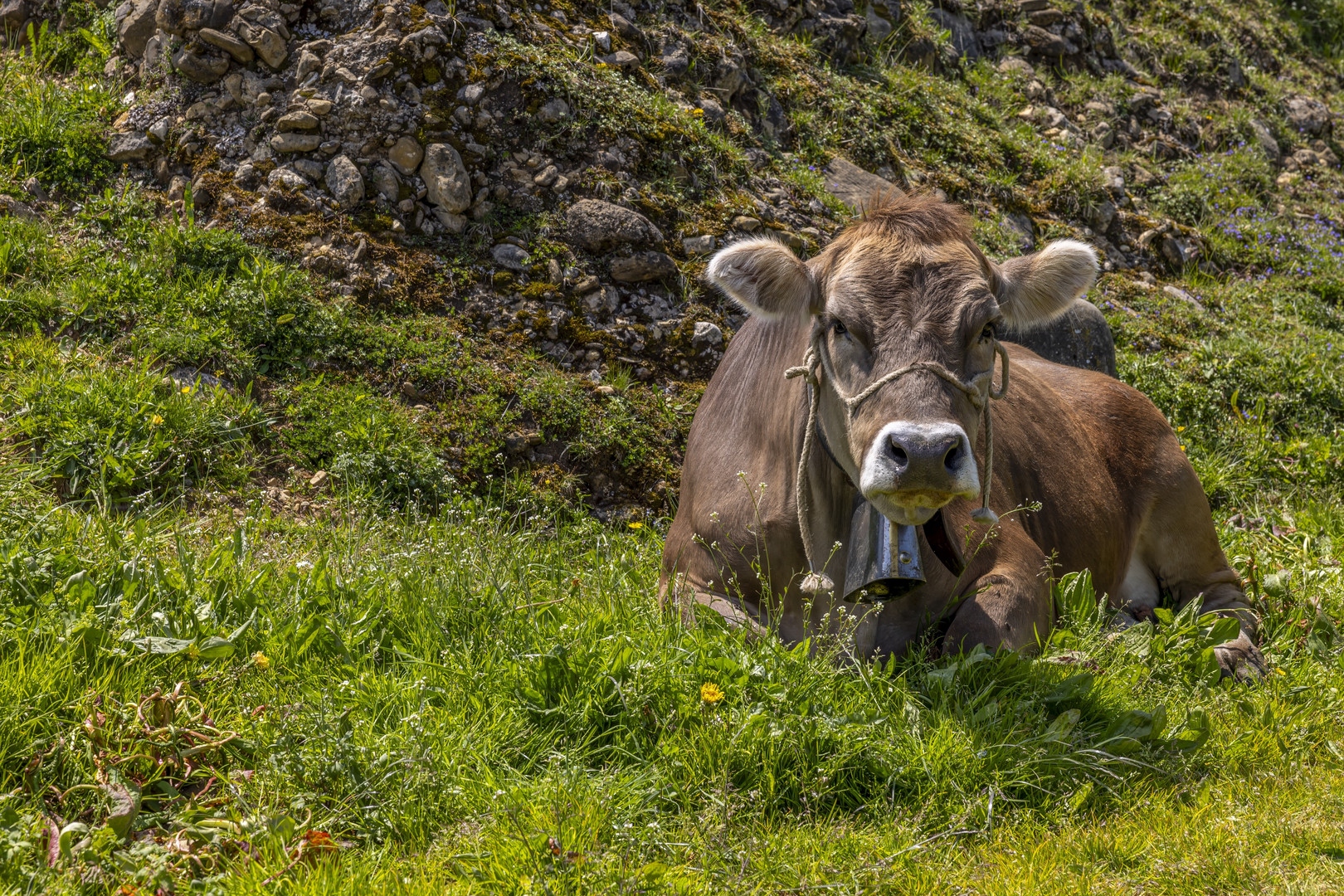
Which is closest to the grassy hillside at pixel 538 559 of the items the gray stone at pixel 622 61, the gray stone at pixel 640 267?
the gray stone at pixel 640 267

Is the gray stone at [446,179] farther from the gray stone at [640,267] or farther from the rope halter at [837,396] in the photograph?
the rope halter at [837,396]

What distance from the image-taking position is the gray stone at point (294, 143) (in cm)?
644

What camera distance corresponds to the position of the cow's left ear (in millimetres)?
4266

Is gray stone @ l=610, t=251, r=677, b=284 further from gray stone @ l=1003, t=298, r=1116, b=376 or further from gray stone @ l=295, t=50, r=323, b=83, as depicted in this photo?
gray stone @ l=1003, t=298, r=1116, b=376

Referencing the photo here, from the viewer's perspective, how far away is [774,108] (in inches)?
333

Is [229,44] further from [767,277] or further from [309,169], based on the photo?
[767,277]

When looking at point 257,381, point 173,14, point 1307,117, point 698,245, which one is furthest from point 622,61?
point 1307,117

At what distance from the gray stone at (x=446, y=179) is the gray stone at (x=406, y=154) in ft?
0.16

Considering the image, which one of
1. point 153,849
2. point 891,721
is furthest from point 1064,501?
point 153,849

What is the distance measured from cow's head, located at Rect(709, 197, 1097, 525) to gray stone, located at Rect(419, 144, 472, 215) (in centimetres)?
296

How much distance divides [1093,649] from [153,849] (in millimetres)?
A: 3510

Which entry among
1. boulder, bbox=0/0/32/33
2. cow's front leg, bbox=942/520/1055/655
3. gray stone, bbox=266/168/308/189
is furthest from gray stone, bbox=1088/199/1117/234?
boulder, bbox=0/0/32/33

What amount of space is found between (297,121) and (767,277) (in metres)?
3.84

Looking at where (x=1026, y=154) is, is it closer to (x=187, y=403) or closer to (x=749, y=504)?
(x=749, y=504)
